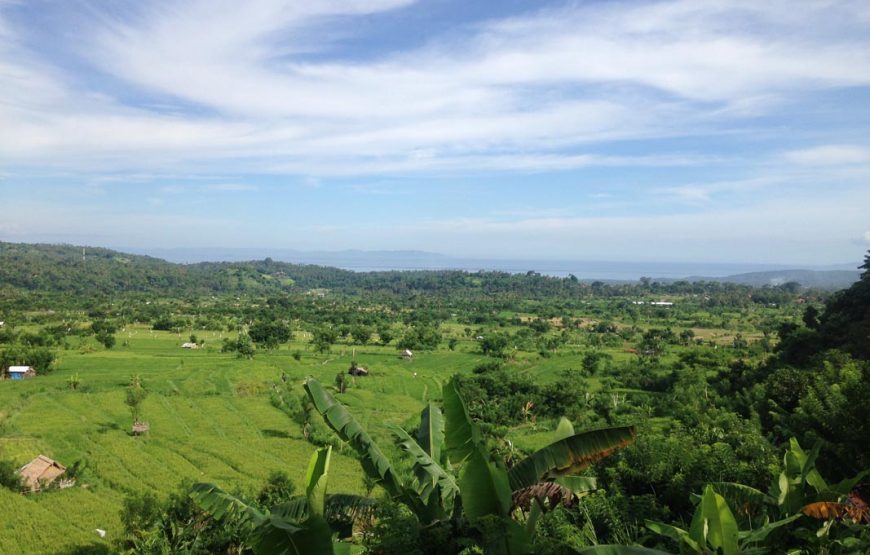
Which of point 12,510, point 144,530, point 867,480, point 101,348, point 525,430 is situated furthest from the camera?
point 101,348

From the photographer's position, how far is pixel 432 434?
7215 mm

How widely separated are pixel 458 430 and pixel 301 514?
80.6 inches

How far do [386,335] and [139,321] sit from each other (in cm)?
2957

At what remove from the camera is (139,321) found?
6494 cm

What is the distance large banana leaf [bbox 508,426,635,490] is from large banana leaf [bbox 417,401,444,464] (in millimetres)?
1416

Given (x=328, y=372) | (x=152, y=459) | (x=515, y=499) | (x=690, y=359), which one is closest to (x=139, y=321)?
(x=328, y=372)

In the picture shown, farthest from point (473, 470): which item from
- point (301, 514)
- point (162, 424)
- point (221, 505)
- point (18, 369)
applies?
point (18, 369)

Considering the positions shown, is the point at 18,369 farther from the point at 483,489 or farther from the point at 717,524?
the point at 717,524

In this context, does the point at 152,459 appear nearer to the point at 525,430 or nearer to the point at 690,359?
the point at 525,430

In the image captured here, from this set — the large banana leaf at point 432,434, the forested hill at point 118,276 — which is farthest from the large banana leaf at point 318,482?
the forested hill at point 118,276

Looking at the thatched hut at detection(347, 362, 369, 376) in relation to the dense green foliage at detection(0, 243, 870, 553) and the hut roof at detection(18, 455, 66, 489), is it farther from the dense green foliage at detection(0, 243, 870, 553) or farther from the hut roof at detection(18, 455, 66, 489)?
the hut roof at detection(18, 455, 66, 489)

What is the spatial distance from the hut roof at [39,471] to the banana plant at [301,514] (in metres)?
16.5

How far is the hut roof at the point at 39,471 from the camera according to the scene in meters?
18.6

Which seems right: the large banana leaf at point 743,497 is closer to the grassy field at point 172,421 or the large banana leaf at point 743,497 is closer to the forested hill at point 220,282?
the grassy field at point 172,421
